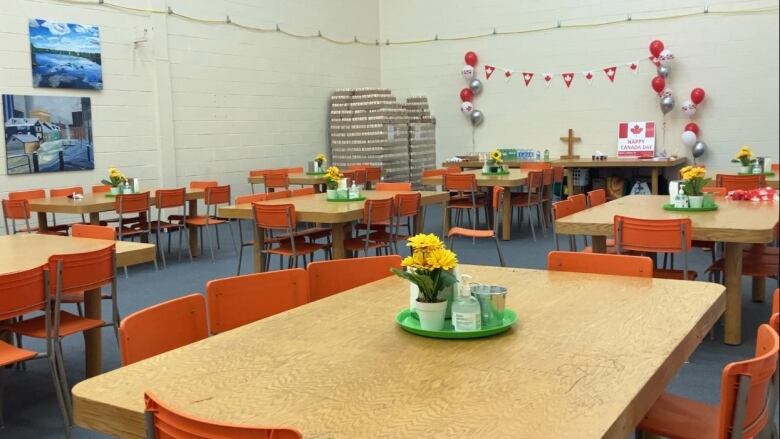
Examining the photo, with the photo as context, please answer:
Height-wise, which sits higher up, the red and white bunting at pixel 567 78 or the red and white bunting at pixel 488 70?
the red and white bunting at pixel 488 70

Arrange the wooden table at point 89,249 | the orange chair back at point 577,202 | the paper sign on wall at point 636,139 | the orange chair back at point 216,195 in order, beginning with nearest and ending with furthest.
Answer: the wooden table at point 89,249 → the orange chair back at point 577,202 → the orange chair back at point 216,195 → the paper sign on wall at point 636,139

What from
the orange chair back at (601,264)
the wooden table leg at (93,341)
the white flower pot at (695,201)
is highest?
the white flower pot at (695,201)

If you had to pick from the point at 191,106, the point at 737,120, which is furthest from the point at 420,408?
the point at 737,120

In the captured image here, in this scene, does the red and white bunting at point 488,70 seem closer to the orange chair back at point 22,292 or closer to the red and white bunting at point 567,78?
the red and white bunting at point 567,78

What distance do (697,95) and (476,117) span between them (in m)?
3.35

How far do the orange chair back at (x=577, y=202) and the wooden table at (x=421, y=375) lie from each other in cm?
234

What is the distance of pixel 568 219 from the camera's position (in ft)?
13.0

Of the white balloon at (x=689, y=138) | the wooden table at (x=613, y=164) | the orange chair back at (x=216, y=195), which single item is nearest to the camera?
the orange chair back at (x=216, y=195)

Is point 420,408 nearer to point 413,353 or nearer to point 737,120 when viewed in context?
point 413,353

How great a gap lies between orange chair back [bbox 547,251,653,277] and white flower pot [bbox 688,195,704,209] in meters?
1.90

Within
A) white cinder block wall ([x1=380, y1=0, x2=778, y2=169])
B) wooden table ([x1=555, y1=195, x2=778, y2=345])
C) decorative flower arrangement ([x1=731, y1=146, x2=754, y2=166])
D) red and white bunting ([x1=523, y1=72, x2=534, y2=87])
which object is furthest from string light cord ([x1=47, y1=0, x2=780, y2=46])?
wooden table ([x1=555, y1=195, x2=778, y2=345])

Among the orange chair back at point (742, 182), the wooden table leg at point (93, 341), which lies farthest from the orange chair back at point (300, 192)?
the orange chair back at point (742, 182)

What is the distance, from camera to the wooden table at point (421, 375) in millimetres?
1310

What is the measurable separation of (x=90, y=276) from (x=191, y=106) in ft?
21.7
